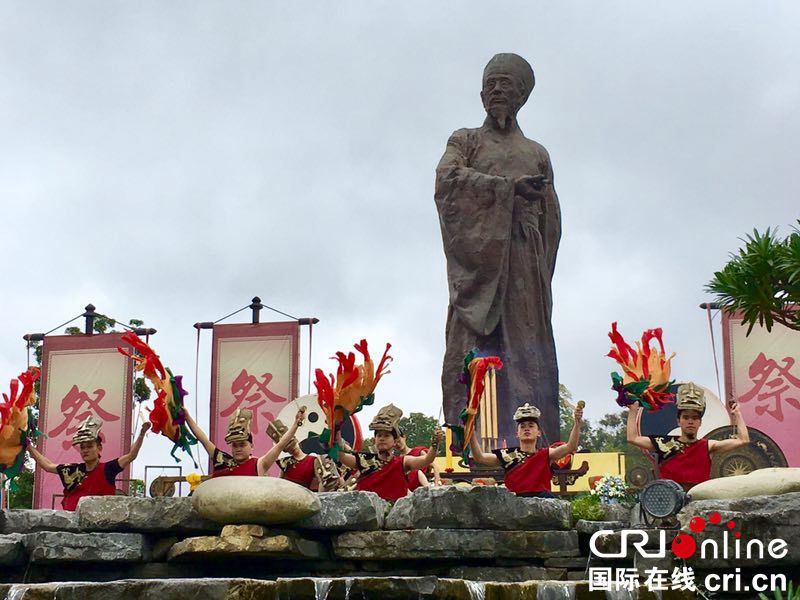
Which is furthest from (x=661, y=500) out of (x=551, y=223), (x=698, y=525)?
(x=551, y=223)

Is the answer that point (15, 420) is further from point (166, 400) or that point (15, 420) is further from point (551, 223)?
point (551, 223)

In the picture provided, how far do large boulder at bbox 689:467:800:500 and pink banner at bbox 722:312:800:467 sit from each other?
8455 mm

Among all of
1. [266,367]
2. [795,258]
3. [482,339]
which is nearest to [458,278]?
[482,339]

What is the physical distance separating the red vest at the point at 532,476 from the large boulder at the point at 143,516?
104 inches

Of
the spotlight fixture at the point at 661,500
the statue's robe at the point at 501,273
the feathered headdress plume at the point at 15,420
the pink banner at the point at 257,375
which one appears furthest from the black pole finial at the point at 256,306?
the spotlight fixture at the point at 661,500

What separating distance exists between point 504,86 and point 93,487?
794 centimetres

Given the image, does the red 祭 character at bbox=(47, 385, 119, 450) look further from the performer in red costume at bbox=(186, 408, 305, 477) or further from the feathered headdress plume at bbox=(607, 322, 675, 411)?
the feathered headdress plume at bbox=(607, 322, 675, 411)

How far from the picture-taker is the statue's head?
17.5 meters

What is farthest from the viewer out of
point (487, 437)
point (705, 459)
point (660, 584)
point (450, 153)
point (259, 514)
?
point (450, 153)

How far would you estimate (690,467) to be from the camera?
37.3 feet

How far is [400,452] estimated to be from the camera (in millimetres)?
11906

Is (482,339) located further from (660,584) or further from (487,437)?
(660,584)

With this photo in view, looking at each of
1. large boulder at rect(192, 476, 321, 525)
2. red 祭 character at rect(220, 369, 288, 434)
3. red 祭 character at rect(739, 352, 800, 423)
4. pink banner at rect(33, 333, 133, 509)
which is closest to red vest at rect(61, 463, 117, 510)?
large boulder at rect(192, 476, 321, 525)

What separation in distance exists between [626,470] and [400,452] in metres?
5.39
